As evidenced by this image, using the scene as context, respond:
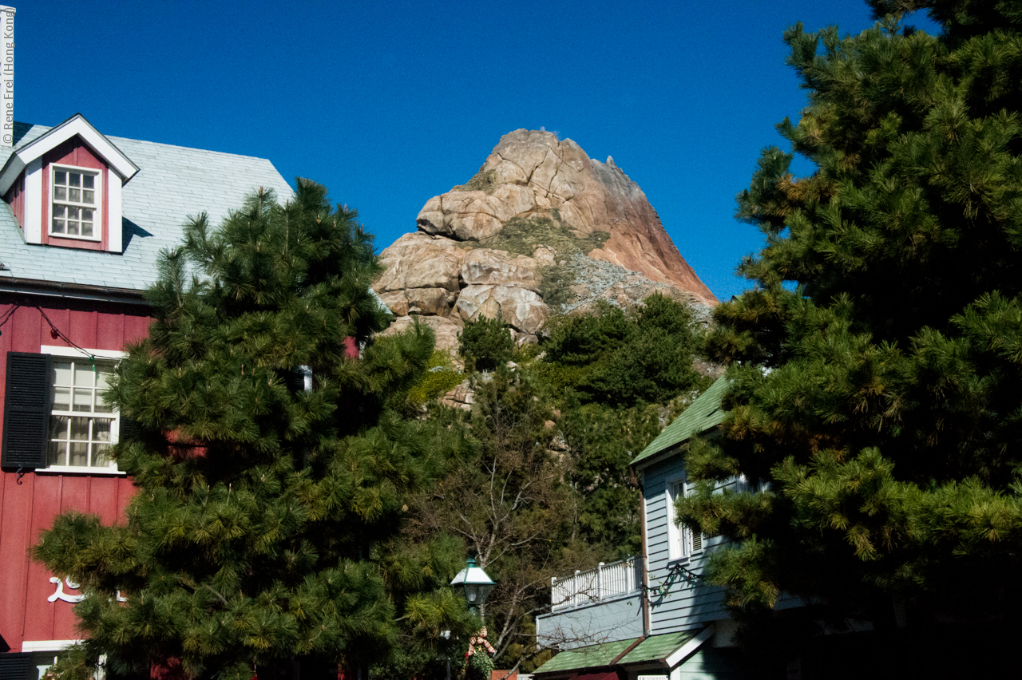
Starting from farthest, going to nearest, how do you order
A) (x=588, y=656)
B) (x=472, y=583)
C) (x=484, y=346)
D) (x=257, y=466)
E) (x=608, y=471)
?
(x=484, y=346), (x=608, y=471), (x=588, y=656), (x=472, y=583), (x=257, y=466)

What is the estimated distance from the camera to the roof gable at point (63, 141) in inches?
450

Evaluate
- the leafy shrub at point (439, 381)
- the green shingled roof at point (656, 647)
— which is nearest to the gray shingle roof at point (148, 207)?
the green shingled roof at point (656, 647)

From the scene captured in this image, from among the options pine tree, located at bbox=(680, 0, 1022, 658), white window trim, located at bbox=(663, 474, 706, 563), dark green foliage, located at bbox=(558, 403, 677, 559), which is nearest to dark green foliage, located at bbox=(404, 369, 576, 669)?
dark green foliage, located at bbox=(558, 403, 677, 559)

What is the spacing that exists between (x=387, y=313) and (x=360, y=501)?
2233mm

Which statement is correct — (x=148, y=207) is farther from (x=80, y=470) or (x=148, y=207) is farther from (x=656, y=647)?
(x=656, y=647)

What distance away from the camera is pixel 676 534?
1620 centimetres

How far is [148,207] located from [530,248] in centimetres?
6525

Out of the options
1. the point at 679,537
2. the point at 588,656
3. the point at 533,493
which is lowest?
the point at 588,656

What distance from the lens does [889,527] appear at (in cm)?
706

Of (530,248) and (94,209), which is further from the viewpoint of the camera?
(530,248)

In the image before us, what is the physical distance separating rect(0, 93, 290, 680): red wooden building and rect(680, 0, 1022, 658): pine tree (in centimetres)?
616

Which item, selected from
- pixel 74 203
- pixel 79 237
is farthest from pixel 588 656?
pixel 74 203

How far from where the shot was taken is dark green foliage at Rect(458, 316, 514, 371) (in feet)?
161

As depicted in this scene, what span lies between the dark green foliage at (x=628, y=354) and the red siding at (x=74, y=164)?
29336 mm
